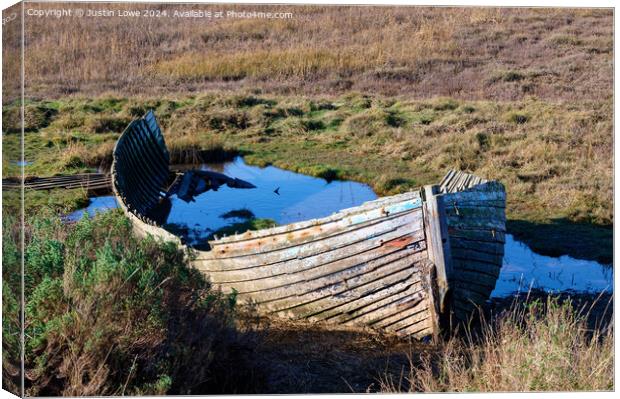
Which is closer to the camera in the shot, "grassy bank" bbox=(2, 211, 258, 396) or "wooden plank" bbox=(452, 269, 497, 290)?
"grassy bank" bbox=(2, 211, 258, 396)

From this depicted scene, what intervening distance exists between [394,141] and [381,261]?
30.3 ft

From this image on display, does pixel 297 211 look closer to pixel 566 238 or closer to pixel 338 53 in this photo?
pixel 338 53

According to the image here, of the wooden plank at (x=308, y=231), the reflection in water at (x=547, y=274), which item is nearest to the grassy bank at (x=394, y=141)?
the reflection in water at (x=547, y=274)

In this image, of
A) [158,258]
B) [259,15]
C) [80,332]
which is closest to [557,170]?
[259,15]

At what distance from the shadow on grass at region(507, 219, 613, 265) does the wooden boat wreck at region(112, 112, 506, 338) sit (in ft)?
10.6

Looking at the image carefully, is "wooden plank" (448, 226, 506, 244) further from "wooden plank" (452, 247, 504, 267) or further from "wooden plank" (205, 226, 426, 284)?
"wooden plank" (205, 226, 426, 284)

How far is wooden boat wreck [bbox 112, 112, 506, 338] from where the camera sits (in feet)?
27.8

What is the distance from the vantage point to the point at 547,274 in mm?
11695

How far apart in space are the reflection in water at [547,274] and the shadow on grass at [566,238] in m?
0.15

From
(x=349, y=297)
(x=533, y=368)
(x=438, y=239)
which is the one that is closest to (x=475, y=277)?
(x=438, y=239)

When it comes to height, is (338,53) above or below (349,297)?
above

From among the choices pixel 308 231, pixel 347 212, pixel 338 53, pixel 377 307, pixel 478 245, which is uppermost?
pixel 338 53

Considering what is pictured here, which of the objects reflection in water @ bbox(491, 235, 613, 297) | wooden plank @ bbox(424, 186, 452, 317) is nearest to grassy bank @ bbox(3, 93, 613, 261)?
reflection in water @ bbox(491, 235, 613, 297)

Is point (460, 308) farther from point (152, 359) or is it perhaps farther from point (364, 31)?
point (364, 31)
